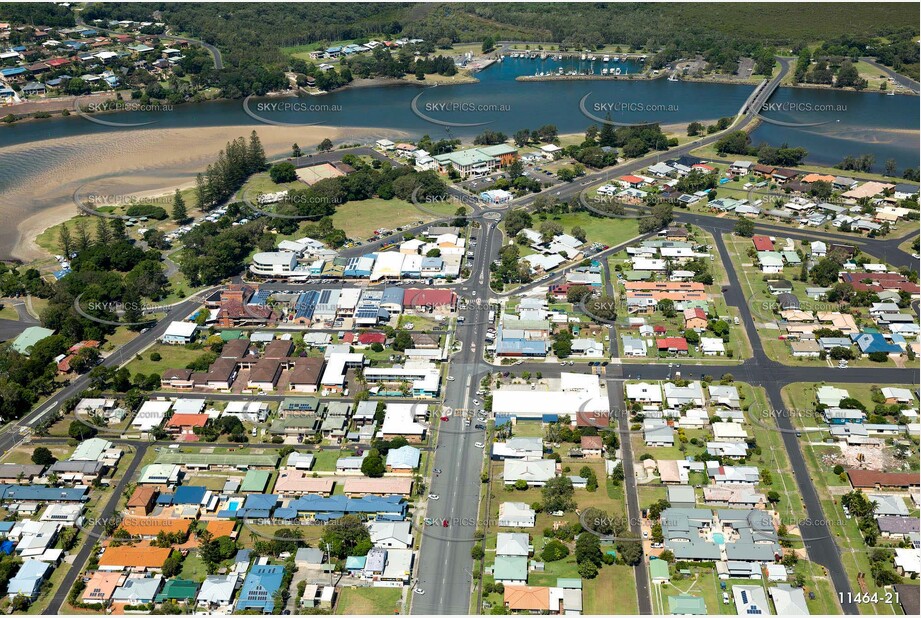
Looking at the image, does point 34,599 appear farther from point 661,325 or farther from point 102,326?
point 661,325

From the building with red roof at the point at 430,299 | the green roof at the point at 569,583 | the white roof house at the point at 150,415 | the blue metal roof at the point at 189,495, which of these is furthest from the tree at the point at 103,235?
the green roof at the point at 569,583

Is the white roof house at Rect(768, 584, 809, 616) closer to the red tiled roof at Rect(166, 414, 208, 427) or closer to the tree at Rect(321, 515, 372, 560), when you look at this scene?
the tree at Rect(321, 515, 372, 560)

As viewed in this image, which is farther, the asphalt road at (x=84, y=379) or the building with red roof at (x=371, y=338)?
the building with red roof at (x=371, y=338)

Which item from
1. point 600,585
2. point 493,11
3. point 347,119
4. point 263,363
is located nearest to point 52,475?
point 263,363

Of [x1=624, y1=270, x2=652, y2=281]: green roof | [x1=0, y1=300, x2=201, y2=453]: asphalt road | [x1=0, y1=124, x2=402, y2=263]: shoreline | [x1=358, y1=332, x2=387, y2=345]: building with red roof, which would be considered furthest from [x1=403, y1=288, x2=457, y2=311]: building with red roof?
[x1=0, y1=124, x2=402, y2=263]: shoreline

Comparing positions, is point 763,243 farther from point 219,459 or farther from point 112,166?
point 112,166

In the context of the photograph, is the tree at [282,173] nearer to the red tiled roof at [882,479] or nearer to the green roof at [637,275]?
the green roof at [637,275]

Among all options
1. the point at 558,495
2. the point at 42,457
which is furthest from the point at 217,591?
the point at 558,495

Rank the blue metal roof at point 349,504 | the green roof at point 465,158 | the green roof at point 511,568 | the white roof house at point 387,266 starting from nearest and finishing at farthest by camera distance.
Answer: the green roof at point 511,568
the blue metal roof at point 349,504
the white roof house at point 387,266
the green roof at point 465,158
